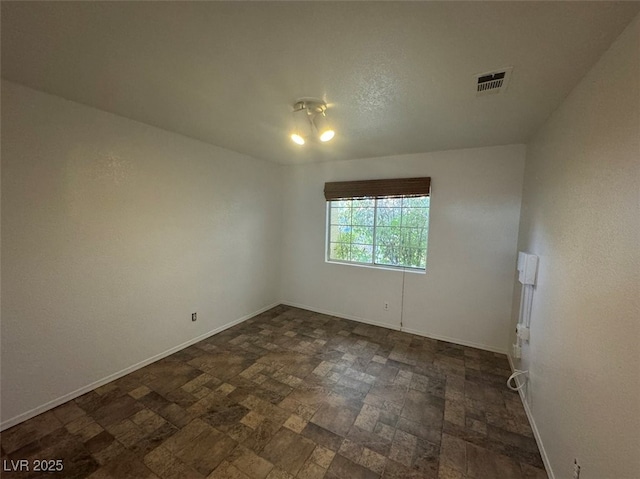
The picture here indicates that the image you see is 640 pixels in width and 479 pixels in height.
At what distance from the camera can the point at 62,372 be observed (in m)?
2.00

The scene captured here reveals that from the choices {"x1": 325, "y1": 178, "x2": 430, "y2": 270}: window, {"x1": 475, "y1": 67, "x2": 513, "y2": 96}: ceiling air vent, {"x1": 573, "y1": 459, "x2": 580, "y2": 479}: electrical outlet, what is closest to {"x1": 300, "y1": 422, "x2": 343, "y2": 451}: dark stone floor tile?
{"x1": 573, "y1": 459, "x2": 580, "y2": 479}: electrical outlet

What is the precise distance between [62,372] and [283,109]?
9.04 ft

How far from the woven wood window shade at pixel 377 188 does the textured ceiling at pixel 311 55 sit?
1.01 metres

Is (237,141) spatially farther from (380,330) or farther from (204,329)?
(380,330)

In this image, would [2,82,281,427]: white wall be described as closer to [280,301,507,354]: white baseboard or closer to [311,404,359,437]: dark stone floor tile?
[280,301,507,354]: white baseboard

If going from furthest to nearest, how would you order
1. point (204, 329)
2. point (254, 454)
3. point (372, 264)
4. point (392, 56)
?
point (372, 264) → point (204, 329) → point (254, 454) → point (392, 56)

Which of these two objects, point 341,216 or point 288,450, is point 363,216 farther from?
point 288,450

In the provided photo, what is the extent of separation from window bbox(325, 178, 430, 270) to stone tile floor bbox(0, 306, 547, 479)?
53.0 inches

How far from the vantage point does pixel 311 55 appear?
1359mm

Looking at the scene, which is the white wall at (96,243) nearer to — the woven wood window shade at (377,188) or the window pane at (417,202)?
the woven wood window shade at (377,188)

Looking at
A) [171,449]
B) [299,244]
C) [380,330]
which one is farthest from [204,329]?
[380,330]

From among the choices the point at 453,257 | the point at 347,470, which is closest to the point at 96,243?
the point at 347,470

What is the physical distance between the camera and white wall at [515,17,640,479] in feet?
3.23

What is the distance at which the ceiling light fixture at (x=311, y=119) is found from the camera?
1.88 m
